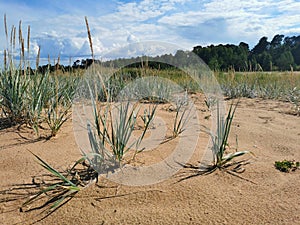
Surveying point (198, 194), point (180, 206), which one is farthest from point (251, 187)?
point (180, 206)

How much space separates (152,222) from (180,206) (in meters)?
0.16

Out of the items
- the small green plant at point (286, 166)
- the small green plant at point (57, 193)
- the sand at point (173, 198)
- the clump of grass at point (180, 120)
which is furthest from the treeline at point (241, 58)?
the small green plant at point (57, 193)

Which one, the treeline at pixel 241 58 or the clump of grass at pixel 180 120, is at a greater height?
the treeline at pixel 241 58

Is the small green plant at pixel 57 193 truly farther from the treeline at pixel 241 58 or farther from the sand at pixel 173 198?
the treeline at pixel 241 58

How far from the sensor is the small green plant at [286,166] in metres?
1.52

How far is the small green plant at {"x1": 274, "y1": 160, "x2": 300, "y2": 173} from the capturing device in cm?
152

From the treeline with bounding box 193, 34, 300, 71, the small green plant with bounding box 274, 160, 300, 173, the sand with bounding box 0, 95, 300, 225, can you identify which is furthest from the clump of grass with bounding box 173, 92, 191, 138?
the treeline with bounding box 193, 34, 300, 71

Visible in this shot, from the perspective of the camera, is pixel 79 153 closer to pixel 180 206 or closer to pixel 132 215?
pixel 132 215

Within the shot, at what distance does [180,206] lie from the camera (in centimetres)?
116

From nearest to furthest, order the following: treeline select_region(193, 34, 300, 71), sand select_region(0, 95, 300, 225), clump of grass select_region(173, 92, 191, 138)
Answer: sand select_region(0, 95, 300, 225)
clump of grass select_region(173, 92, 191, 138)
treeline select_region(193, 34, 300, 71)

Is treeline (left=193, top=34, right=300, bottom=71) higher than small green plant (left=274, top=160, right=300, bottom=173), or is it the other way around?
treeline (left=193, top=34, right=300, bottom=71)

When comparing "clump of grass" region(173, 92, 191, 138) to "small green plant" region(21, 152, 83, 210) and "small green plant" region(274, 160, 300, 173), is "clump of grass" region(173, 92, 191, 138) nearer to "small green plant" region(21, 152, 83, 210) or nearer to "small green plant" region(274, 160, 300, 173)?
"small green plant" region(274, 160, 300, 173)

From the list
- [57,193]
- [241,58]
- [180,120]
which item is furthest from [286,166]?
[241,58]

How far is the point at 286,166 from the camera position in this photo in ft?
5.04
